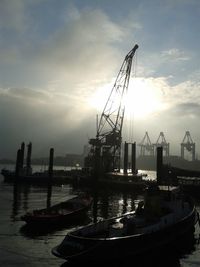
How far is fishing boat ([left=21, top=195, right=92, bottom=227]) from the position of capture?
34725 mm

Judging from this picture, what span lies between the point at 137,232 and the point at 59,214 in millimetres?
13782

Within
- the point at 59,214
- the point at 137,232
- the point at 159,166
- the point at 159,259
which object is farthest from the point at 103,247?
the point at 159,166

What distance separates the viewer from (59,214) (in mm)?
36750

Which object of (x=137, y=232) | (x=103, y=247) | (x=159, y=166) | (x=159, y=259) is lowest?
(x=159, y=259)

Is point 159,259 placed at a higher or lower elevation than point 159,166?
lower

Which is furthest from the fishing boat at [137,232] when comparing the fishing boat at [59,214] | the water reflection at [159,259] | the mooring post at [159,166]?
the mooring post at [159,166]

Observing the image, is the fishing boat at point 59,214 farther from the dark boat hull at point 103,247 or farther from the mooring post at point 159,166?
the mooring post at point 159,166

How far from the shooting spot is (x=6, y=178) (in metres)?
105

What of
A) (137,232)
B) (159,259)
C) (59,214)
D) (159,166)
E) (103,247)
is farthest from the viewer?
(159,166)

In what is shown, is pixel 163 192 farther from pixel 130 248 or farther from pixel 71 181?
pixel 71 181

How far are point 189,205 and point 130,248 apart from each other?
13692mm

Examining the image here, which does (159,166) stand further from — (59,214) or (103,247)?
(103,247)

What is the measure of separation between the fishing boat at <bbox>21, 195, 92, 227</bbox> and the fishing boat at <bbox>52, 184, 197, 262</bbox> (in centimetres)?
858

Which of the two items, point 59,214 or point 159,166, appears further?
point 159,166
